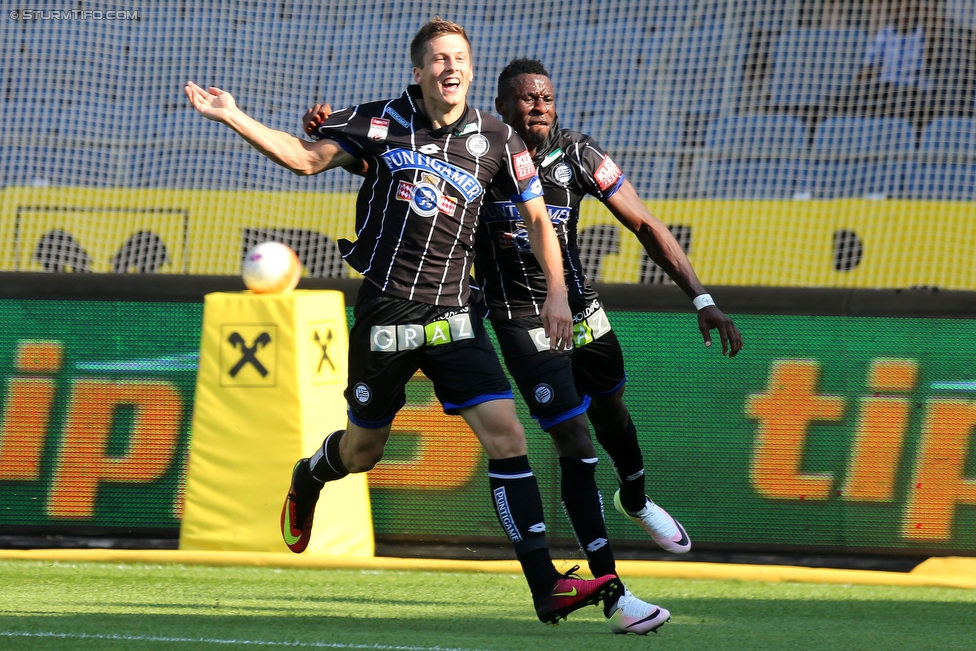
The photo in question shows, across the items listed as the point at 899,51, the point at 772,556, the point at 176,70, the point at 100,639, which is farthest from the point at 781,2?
the point at 100,639

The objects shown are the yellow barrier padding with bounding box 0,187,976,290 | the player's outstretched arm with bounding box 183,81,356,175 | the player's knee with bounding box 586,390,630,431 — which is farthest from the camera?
the yellow barrier padding with bounding box 0,187,976,290

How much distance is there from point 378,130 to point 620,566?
2.79 metres

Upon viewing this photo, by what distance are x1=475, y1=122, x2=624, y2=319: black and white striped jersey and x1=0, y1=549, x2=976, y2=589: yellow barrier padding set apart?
1846 mm

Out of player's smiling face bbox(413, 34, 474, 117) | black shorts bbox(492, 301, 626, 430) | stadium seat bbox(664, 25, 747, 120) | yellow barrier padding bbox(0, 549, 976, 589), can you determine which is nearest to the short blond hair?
player's smiling face bbox(413, 34, 474, 117)

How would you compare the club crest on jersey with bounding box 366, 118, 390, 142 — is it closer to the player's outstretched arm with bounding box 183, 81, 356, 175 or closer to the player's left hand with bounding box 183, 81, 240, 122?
the player's outstretched arm with bounding box 183, 81, 356, 175

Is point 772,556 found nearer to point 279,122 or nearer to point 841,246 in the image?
point 841,246

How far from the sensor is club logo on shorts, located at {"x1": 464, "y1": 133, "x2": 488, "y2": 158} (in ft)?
14.1

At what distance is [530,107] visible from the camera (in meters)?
4.75

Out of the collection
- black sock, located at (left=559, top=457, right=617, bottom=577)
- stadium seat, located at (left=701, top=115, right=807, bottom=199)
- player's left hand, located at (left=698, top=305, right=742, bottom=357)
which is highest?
stadium seat, located at (left=701, top=115, right=807, bottom=199)

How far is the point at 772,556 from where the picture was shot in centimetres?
614

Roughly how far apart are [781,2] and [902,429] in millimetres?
6432

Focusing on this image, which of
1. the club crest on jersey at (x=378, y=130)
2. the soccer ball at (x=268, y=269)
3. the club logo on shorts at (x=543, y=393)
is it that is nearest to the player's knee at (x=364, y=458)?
the club logo on shorts at (x=543, y=393)

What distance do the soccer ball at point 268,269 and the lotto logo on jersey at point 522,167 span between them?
7.27ft

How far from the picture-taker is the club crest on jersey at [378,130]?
426 cm
